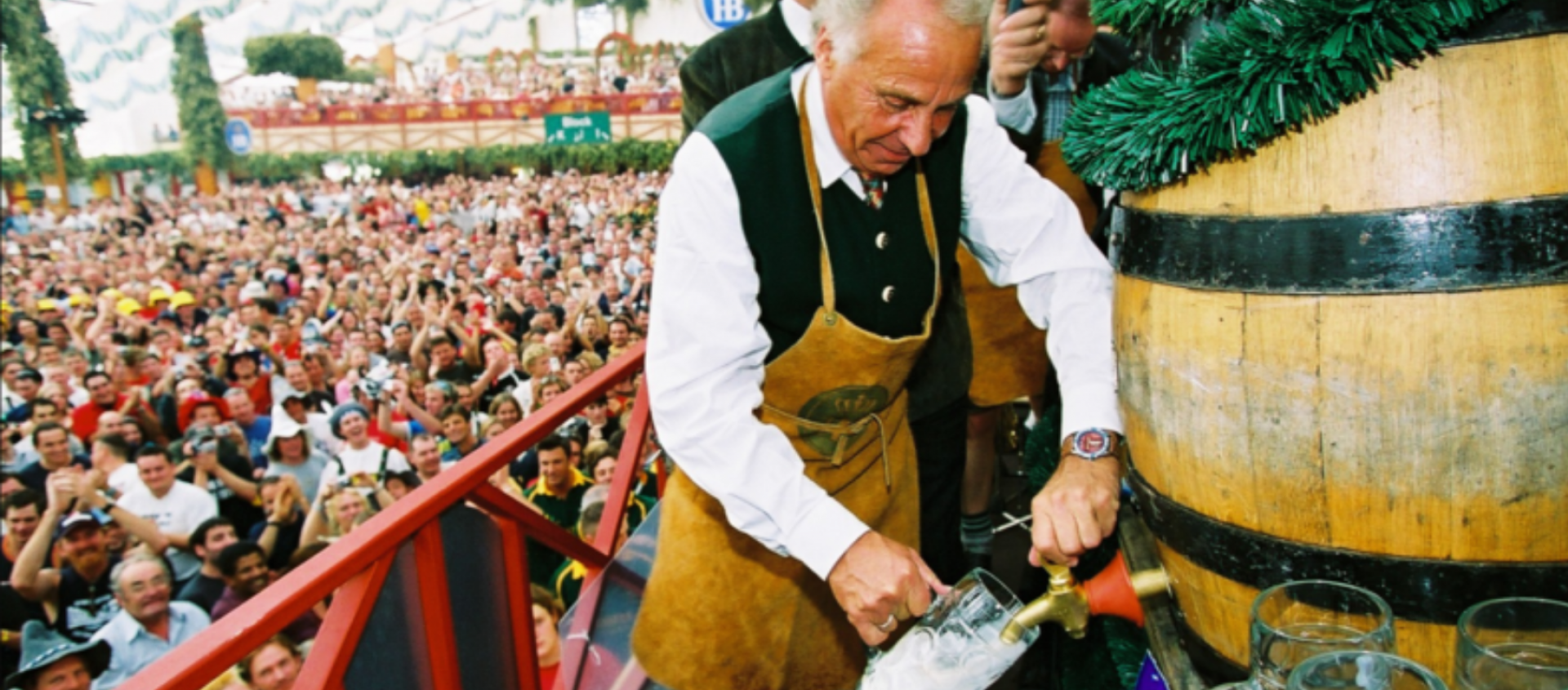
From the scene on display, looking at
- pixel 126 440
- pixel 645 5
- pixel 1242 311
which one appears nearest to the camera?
pixel 1242 311

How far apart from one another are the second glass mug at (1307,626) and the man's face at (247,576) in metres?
4.32

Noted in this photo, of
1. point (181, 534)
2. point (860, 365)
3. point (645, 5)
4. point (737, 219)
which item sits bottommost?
point (181, 534)

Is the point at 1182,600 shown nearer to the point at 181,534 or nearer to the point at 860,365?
the point at 860,365

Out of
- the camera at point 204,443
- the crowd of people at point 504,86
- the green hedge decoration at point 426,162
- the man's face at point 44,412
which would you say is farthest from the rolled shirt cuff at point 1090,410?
the crowd of people at point 504,86

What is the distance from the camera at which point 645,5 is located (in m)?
45.3

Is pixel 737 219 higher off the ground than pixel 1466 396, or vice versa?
pixel 737 219

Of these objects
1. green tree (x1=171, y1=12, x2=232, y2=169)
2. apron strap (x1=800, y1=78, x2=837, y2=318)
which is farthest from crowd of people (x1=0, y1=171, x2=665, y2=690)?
green tree (x1=171, y1=12, x2=232, y2=169)

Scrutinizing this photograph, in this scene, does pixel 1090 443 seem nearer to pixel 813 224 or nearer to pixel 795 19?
pixel 813 224

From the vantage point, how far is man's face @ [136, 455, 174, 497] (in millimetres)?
5285

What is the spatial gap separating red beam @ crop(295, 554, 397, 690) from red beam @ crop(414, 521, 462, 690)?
0.41 ft

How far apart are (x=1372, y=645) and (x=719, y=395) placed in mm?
850

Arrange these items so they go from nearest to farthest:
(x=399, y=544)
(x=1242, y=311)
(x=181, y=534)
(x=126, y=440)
Answer: (x=1242, y=311)
(x=399, y=544)
(x=181, y=534)
(x=126, y=440)

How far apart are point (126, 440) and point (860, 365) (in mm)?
6008

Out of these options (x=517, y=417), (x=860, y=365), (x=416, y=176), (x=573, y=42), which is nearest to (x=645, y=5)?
(x=573, y=42)
